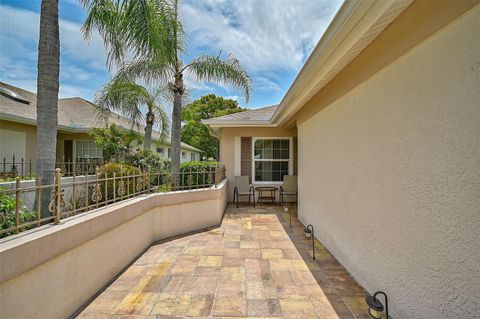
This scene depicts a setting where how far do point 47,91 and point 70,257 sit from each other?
7.33ft

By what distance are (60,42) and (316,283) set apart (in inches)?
193

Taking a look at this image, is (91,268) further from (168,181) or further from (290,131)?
(290,131)

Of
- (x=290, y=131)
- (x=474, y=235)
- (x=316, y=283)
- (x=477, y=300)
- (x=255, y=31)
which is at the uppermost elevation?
(x=255, y=31)

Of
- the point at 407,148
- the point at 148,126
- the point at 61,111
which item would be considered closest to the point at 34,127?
the point at 61,111

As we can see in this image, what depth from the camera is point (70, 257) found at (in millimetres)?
2418

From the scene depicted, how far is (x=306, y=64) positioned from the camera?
3.12 meters

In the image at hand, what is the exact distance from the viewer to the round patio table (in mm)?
8156

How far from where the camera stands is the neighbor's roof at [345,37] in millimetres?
1937

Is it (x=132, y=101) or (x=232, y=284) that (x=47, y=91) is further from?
(x=132, y=101)

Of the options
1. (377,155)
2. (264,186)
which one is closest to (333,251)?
(377,155)

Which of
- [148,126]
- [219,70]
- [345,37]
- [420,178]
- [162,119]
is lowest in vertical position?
[420,178]

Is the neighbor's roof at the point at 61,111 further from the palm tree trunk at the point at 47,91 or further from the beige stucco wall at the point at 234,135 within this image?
the palm tree trunk at the point at 47,91

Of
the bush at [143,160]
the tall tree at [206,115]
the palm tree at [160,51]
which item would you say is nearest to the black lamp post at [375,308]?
the palm tree at [160,51]

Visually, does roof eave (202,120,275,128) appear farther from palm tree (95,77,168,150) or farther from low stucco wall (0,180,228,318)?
low stucco wall (0,180,228,318)
